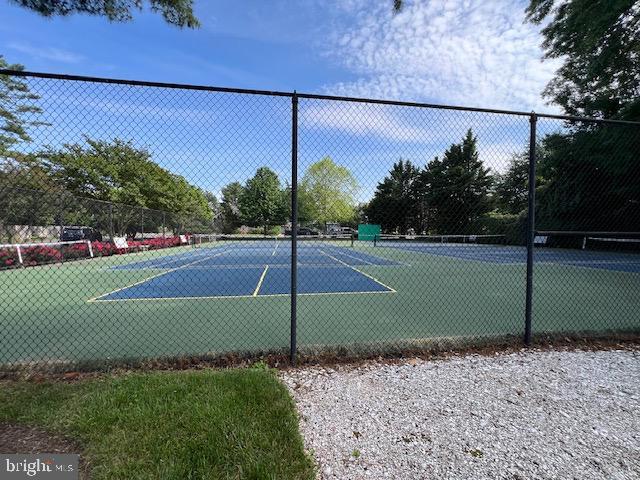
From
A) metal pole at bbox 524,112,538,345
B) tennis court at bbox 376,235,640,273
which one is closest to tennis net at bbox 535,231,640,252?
tennis court at bbox 376,235,640,273

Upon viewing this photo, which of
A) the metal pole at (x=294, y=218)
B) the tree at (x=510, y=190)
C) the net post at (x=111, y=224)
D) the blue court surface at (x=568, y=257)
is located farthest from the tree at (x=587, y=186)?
the net post at (x=111, y=224)

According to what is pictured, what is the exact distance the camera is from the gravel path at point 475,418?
2.08 meters

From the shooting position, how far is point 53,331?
5.13m

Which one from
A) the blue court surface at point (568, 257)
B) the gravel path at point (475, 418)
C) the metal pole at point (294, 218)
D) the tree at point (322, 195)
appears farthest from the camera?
the tree at point (322, 195)

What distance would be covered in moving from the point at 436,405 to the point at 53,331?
5.48 metres

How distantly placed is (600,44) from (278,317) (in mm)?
17128

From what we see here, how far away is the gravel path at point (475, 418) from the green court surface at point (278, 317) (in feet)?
2.51

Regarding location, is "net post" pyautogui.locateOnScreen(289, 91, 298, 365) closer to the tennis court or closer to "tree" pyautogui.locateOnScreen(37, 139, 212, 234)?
the tennis court

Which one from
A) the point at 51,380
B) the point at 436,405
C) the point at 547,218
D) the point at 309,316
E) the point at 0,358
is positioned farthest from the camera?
the point at 547,218

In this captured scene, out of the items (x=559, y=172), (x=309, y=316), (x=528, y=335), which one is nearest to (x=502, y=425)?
(x=528, y=335)

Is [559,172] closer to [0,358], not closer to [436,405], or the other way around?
[436,405]

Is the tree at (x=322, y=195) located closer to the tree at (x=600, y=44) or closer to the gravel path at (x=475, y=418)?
the tree at (x=600, y=44)

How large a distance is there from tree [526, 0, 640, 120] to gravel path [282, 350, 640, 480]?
43.2 feet

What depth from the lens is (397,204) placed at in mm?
8680
